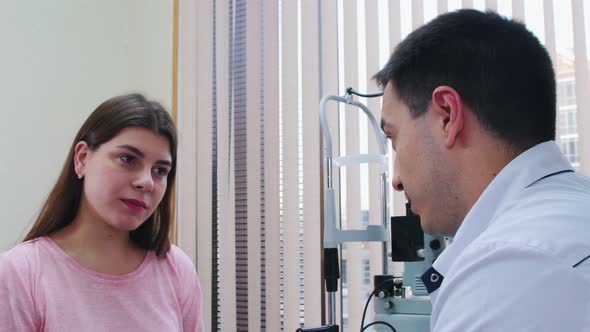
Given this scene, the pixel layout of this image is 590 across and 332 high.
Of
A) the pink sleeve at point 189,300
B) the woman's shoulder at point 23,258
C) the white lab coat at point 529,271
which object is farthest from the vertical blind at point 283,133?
the white lab coat at point 529,271

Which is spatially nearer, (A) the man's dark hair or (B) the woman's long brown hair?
(A) the man's dark hair

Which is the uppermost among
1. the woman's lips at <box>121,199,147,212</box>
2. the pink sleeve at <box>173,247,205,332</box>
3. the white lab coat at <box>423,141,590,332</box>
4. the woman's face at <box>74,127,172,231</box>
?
the woman's face at <box>74,127,172,231</box>

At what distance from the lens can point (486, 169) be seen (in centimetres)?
79

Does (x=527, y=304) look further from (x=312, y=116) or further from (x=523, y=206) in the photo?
(x=312, y=116)

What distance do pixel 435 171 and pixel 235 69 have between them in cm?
170

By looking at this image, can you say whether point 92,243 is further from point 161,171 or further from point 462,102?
point 462,102

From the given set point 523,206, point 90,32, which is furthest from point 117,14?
point 523,206

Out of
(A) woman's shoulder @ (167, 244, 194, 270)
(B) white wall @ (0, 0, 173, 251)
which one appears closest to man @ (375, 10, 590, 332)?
(A) woman's shoulder @ (167, 244, 194, 270)

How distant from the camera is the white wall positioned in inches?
81.1

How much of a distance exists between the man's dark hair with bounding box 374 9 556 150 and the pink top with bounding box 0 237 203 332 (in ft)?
2.90

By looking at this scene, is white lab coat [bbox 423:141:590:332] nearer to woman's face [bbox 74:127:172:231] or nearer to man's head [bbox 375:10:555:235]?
man's head [bbox 375:10:555:235]

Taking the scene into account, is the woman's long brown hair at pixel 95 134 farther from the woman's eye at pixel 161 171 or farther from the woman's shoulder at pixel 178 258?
the woman's shoulder at pixel 178 258

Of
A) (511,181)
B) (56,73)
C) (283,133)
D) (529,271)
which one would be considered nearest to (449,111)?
(511,181)

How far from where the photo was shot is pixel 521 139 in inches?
31.2
